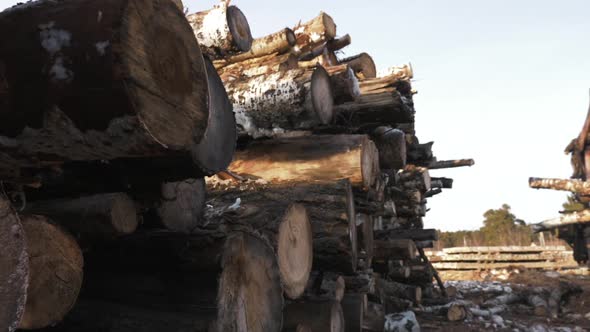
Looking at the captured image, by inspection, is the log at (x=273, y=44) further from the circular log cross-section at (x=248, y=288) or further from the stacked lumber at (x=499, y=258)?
the stacked lumber at (x=499, y=258)

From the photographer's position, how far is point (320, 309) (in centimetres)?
346

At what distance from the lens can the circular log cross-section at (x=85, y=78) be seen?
4.99ft

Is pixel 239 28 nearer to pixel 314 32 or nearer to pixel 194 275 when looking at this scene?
pixel 314 32

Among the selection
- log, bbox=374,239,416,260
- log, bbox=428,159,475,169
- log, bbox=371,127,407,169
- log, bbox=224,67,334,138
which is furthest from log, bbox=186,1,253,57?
log, bbox=428,159,475,169

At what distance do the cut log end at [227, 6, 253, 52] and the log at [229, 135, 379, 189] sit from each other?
3.51 ft

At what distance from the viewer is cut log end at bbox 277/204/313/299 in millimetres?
3080

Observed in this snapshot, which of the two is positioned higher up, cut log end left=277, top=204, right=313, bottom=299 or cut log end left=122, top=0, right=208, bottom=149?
cut log end left=122, top=0, right=208, bottom=149

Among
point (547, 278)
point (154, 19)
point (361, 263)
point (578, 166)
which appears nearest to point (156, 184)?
point (154, 19)

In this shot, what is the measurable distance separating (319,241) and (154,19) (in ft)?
7.81

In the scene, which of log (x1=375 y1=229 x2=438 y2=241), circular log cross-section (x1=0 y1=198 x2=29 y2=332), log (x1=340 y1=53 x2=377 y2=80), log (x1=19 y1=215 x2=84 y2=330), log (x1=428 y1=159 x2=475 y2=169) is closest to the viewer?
circular log cross-section (x1=0 y1=198 x2=29 y2=332)

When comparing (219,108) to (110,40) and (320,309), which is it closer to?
(110,40)

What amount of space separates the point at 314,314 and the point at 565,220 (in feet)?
40.4

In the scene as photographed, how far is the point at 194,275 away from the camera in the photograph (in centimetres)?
227

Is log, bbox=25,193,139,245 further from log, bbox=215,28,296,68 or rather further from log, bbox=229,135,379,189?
log, bbox=215,28,296,68
